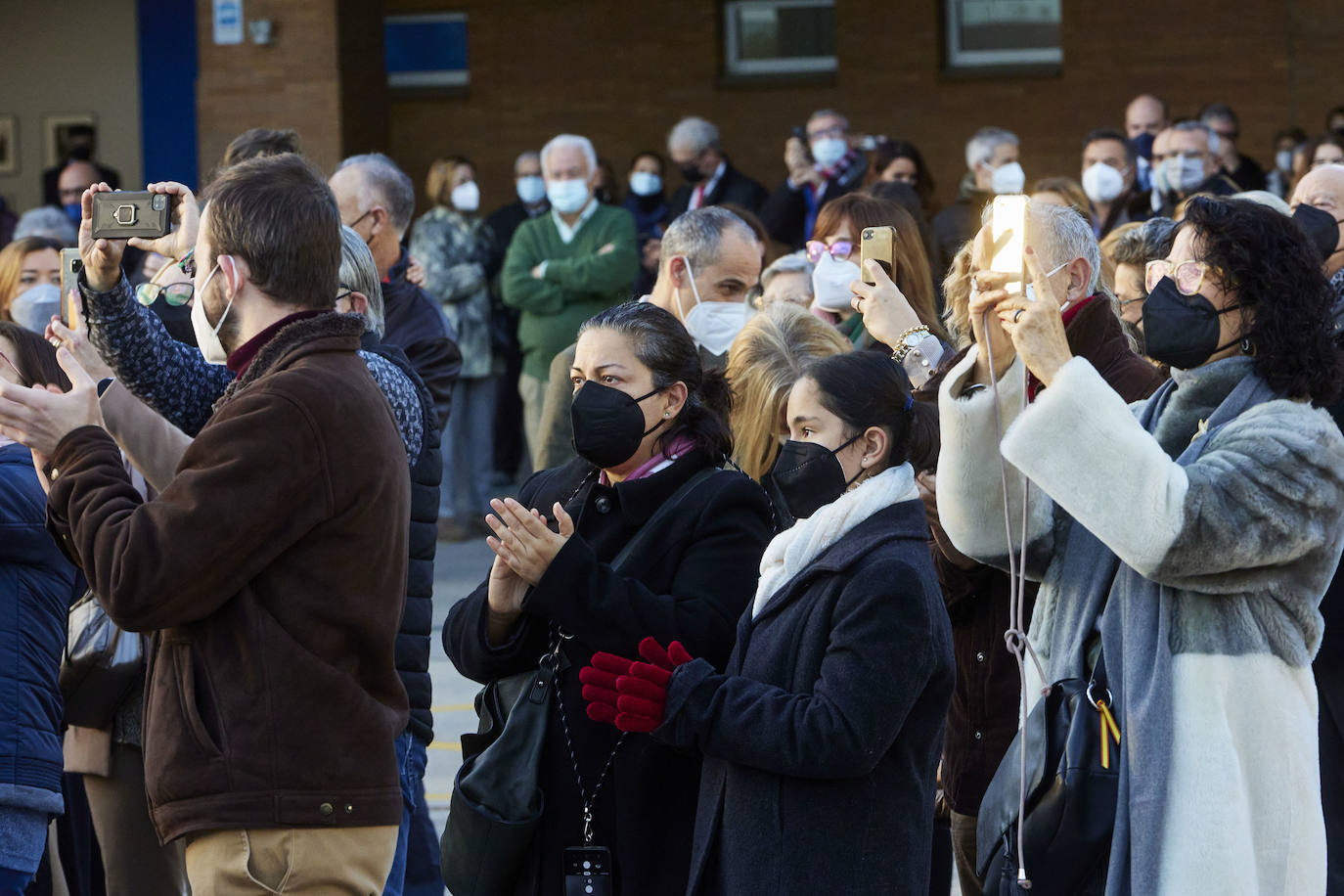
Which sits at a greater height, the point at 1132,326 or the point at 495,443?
the point at 1132,326

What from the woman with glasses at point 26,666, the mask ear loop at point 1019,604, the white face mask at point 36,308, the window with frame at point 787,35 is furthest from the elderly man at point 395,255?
the window with frame at point 787,35

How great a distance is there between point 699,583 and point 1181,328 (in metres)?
1.13

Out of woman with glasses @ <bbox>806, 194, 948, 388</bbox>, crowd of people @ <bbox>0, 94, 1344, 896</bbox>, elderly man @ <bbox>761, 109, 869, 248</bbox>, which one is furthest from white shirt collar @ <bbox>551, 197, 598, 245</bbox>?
crowd of people @ <bbox>0, 94, 1344, 896</bbox>

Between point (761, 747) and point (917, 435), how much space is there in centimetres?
80

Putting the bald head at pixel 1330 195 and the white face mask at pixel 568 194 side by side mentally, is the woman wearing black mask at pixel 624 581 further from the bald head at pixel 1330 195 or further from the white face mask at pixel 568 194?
the white face mask at pixel 568 194

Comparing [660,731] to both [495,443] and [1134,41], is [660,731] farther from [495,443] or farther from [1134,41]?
[1134,41]

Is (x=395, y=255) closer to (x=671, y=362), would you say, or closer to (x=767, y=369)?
(x=767, y=369)

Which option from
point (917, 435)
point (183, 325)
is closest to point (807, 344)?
point (917, 435)

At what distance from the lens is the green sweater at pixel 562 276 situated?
10367 mm

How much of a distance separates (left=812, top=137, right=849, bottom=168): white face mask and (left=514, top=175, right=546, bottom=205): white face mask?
252 centimetres

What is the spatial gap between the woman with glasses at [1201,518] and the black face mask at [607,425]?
2.57 ft

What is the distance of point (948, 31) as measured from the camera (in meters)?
14.8

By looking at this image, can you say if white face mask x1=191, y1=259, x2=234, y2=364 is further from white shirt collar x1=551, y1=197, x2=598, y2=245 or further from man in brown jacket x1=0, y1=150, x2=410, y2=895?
white shirt collar x1=551, y1=197, x2=598, y2=245

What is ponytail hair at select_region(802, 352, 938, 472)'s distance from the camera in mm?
3645
